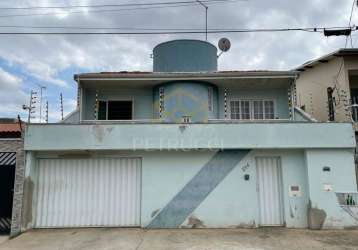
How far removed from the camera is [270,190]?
11016 millimetres

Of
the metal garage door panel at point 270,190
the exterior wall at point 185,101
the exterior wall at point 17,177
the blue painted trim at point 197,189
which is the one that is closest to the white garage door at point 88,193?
the exterior wall at point 17,177

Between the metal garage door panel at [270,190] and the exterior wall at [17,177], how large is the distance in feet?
26.4

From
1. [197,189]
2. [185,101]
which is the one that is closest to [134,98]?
[185,101]

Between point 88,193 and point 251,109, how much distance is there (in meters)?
8.34

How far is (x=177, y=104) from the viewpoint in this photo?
13781 mm

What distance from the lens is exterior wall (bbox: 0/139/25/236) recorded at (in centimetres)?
1001

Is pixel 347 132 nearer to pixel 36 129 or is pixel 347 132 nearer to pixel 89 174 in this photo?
pixel 89 174

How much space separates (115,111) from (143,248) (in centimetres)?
797

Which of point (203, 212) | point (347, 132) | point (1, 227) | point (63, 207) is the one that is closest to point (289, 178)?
point (347, 132)

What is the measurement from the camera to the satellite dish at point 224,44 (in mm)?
16516

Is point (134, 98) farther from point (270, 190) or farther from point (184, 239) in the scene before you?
point (184, 239)

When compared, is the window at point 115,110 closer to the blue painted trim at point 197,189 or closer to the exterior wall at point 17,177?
the exterior wall at point 17,177

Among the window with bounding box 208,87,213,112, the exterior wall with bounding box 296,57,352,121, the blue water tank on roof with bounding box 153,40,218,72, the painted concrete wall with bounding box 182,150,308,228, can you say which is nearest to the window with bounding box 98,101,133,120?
the blue water tank on roof with bounding box 153,40,218,72

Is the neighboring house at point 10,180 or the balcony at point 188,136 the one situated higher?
the balcony at point 188,136
